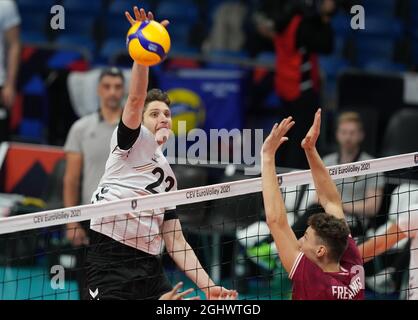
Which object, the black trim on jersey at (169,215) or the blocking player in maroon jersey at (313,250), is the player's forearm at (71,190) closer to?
→ the black trim on jersey at (169,215)

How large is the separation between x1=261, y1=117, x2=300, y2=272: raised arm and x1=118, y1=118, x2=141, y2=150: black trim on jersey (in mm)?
872

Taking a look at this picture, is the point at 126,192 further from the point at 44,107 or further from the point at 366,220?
the point at 44,107

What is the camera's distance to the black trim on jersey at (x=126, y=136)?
8062mm

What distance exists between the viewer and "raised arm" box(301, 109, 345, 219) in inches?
329

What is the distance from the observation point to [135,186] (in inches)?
333

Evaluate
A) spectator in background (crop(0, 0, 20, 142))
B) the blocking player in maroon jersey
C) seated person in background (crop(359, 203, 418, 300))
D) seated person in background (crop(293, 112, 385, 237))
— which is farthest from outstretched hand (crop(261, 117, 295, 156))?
spectator in background (crop(0, 0, 20, 142))

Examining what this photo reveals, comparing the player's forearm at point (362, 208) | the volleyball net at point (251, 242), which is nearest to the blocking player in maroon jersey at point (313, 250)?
the volleyball net at point (251, 242)

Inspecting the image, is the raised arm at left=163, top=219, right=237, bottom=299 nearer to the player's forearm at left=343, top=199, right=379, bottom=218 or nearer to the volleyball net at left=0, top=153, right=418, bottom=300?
the volleyball net at left=0, top=153, right=418, bottom=300

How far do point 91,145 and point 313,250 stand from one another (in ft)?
13.3

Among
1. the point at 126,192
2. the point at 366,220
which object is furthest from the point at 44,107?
the point at 126,192

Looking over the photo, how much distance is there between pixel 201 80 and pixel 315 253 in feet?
22.0

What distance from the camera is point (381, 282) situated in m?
11.9

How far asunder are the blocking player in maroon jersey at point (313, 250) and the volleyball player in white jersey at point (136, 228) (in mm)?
478

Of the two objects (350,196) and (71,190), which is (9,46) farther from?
(350,196)
